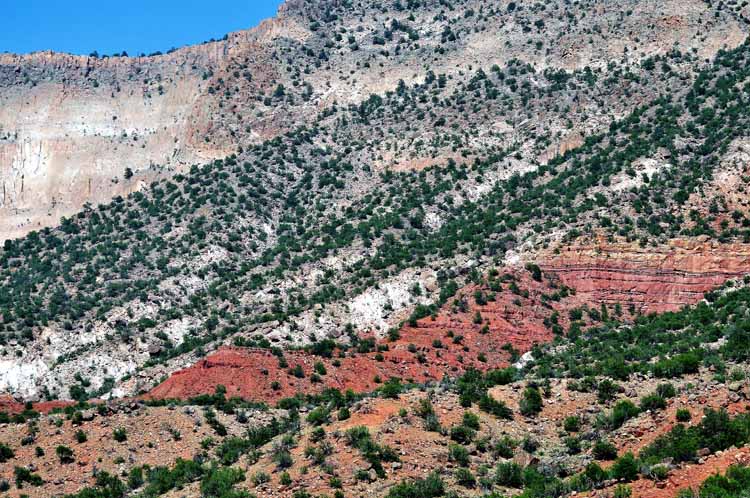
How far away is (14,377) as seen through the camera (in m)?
60.3

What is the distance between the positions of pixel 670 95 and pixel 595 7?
19.0 metres

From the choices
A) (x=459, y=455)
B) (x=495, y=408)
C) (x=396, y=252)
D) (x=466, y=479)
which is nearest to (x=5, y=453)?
(x=459, y=455)

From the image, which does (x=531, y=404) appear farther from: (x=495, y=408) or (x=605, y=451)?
(x=605, y=451)

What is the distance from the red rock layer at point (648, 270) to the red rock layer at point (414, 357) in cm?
145

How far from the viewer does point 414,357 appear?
170ft

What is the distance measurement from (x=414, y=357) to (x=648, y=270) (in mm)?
13922

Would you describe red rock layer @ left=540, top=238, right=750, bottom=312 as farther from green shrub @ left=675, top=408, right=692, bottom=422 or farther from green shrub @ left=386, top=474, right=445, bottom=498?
green shrub @ left=386, top=474, right=445, bottom=498

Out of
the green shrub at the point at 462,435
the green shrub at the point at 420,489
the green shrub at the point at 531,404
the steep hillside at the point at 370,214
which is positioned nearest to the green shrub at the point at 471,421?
the green shrub at the point at 462,435

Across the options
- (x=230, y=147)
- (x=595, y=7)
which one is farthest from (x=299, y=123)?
(x=595, y=7)

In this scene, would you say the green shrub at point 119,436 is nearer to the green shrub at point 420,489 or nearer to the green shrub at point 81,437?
the green shrub at point 81,437

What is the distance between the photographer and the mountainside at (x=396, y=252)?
1289 inches

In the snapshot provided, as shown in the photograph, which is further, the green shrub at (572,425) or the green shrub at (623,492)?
the green shrub at (572,425)

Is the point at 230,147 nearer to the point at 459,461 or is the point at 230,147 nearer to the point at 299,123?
the point at 299,123

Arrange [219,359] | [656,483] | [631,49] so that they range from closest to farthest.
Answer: [656,483], [219,359], [631,49]
